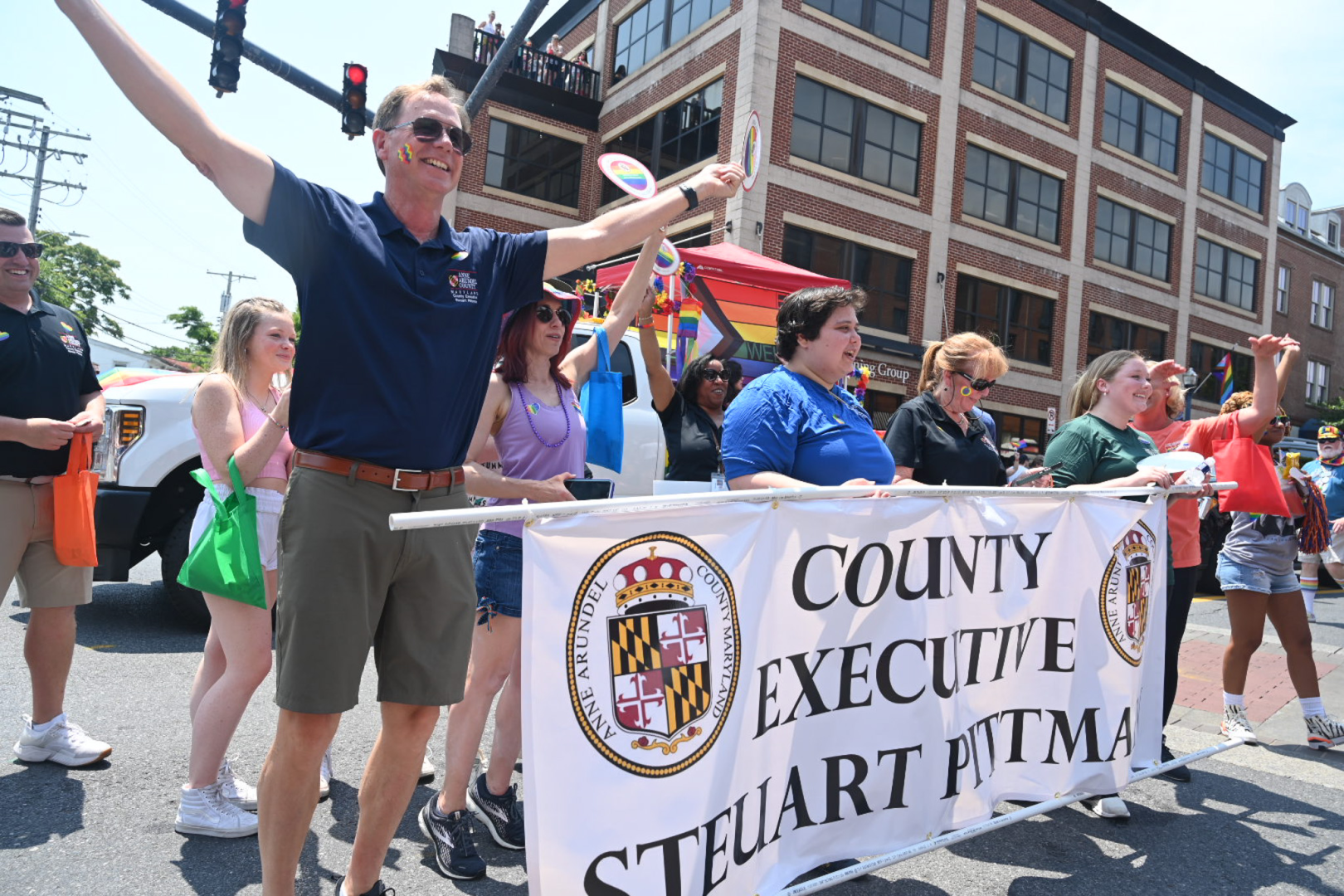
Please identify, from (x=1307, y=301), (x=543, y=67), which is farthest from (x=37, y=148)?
(x=1307, y=301)

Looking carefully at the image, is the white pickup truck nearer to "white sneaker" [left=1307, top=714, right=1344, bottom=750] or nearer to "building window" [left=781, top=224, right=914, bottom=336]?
"white sneaker" [left=1307, top=714, right=1344, bottom=750]

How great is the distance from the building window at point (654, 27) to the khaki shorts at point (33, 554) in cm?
1939

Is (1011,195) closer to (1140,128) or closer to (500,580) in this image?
(1140,128)

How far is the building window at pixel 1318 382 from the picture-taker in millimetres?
37594

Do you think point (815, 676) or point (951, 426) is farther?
point (951, 426)

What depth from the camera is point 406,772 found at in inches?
95.0

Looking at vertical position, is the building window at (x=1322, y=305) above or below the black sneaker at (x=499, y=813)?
above

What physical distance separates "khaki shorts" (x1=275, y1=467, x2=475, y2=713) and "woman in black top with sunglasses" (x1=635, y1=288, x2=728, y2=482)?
231 centimetres

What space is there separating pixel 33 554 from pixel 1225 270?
35090 mm

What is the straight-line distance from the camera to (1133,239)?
89.7ft

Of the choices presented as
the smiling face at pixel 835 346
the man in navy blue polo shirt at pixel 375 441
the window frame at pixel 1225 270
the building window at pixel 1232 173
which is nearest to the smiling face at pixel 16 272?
the man in navy blue polo shirt at pixel 375 441

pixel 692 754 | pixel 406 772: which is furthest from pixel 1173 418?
pixel 406 772

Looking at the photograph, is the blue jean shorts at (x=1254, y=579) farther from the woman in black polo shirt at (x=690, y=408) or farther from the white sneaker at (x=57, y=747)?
the white sneaker at (x=57, y=747)

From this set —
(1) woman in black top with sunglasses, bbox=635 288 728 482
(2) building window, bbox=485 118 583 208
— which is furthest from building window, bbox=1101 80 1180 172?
(1) woman in black top with sunglasses, bbox=635 288 728 482
